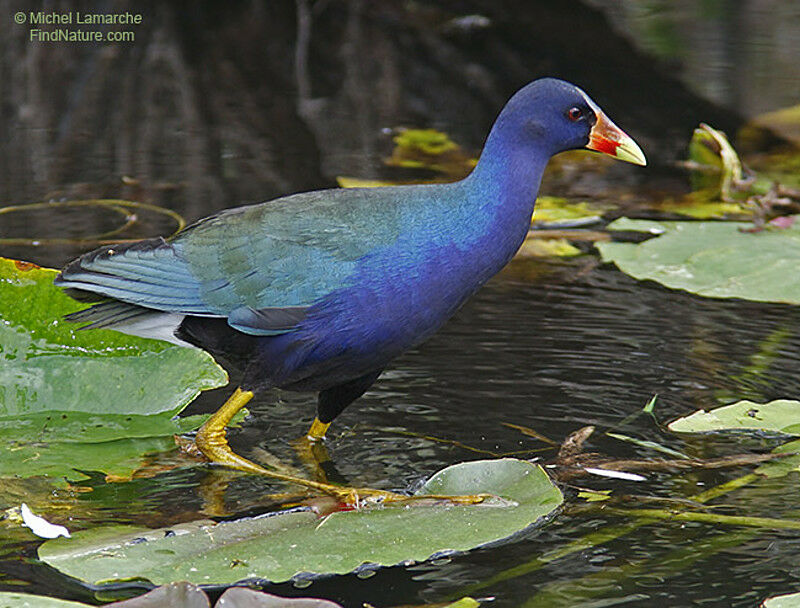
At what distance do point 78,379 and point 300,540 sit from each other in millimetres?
788

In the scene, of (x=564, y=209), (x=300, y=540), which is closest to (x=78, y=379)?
(x=300, y=540)

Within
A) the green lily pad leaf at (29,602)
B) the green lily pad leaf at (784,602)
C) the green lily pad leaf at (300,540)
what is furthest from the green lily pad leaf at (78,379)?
the green lily pad leaf at (784,602)

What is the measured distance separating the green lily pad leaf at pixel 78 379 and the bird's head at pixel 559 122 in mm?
795

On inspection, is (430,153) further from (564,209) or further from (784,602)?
(784,602)

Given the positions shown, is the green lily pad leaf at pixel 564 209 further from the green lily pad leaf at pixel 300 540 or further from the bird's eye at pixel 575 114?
the green lily pad leaf at pixel 300 540

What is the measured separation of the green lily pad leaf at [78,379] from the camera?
2.60m

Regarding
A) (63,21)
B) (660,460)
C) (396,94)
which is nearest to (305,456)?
(660,460)

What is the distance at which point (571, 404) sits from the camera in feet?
9.50

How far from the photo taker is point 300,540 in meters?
2.07

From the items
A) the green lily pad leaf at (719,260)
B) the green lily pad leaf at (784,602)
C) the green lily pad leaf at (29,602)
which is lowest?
the green lily pad leaf at (784,602)

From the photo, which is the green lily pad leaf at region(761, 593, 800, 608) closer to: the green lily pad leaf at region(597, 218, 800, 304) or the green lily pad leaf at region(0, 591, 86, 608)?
the green lily pad leaf at region(0, 591, 86, 608)

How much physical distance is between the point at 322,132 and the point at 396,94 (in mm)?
827

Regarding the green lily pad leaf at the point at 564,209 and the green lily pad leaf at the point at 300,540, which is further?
the green lily pad leaf at the point at 564,209

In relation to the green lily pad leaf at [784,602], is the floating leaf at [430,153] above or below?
above
